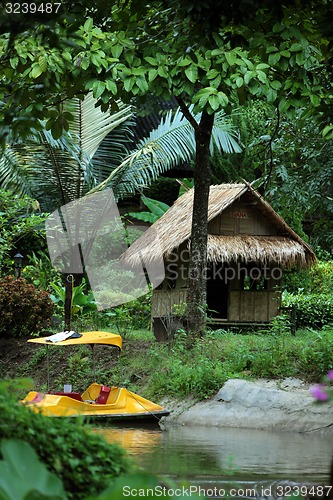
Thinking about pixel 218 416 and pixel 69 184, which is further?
pixel 69 184

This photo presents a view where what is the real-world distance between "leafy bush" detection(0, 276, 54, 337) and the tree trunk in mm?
3720

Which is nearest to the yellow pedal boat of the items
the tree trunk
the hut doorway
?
the tree trunk

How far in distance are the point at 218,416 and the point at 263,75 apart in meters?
4.75

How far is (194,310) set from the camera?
13586 millimetres

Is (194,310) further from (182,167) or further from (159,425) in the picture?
(182,167)

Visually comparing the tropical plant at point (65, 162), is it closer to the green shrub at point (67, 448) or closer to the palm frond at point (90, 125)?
the palm frond at point (90, 125)

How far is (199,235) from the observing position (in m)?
13.5

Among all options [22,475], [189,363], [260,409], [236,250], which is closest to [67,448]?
[22,475]

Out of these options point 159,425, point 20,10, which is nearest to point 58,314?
point 159,425

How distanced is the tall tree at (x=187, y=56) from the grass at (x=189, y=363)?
13.2 feet

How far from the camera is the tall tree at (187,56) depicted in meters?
5.90

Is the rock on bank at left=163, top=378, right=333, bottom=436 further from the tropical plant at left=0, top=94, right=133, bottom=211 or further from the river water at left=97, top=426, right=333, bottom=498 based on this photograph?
the tropical plant at left=0, top=94, right=133, bottom=211

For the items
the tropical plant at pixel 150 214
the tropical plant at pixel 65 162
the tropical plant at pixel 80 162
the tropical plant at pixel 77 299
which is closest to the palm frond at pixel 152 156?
the tropical plant at pixel 80 162

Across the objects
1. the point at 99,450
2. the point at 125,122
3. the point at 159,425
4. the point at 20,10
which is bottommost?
the point at 159,425
